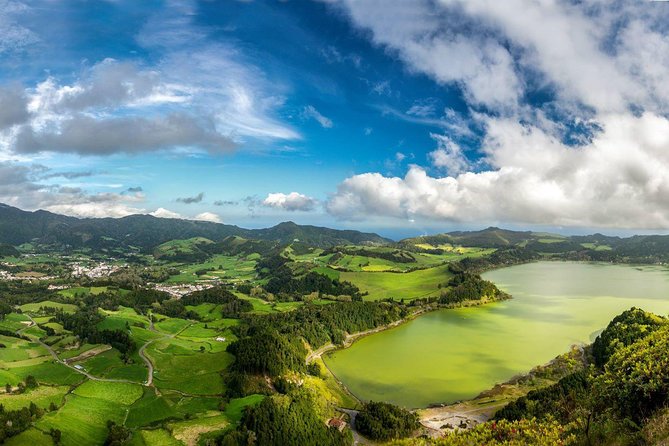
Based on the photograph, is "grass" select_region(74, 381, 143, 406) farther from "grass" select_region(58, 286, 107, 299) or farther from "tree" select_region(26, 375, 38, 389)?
"grass" select_region(58, 286, 107, 299)

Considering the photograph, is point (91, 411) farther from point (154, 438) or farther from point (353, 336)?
point (353, 336)

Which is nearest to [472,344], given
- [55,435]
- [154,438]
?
[154,438]

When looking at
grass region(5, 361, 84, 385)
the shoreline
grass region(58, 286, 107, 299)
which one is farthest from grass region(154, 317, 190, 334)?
grass region(58, 286, 107, 299)

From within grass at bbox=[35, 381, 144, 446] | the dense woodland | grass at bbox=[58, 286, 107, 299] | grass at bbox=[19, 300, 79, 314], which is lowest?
grass at bbox=[19, 300, 79, 314]

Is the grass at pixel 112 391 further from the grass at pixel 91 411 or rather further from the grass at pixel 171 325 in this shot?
the grass at pixel 171 325

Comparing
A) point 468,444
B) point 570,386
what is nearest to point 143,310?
point 570,386

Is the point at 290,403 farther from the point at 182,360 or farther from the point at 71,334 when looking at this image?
the point at 71,334
